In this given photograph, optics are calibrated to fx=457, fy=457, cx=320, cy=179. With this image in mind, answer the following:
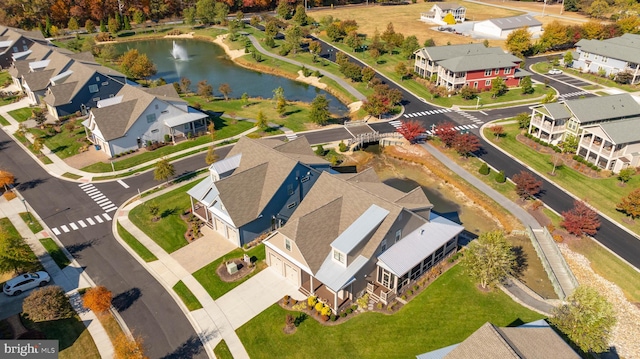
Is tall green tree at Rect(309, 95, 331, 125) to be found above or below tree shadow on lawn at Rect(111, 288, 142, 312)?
above

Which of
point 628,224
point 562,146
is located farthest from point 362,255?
point 562,146

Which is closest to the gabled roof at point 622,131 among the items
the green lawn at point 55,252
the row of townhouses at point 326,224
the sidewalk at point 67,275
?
the row of townhouses at point 326,224

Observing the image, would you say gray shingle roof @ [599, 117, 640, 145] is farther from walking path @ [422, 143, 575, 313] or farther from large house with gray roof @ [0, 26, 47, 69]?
large house with gray roof @ [0, 26, 47, 69]

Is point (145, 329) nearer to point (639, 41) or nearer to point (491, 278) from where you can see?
point (491, 278)

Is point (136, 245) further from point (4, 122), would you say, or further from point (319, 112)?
point (4, 122)

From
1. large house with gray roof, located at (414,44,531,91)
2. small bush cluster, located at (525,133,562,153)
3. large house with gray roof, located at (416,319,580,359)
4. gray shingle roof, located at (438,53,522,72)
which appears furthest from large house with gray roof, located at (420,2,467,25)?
large house with gray roof, located at (416,319,580,359)

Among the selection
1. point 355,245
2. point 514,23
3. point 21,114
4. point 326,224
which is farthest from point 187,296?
point 514,23
